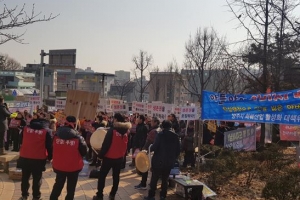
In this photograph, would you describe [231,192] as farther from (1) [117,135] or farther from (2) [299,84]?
(2) [299,84]

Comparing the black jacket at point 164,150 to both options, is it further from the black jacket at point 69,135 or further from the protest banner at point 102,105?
the protest banner at point 102,105

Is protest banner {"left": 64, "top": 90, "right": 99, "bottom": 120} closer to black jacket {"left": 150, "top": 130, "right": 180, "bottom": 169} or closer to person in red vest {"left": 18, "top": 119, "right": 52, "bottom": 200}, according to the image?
black jacket {"left": 150, "top": 130, "right": 180, "bottom": 169}

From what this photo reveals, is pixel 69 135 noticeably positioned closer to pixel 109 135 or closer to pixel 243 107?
pixel 109 135

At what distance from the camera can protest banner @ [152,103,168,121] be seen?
14.7 meters

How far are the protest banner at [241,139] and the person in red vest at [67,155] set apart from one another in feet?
23.7

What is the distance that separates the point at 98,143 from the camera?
8.45 m

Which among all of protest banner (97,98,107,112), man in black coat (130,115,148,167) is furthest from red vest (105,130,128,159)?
protest banner (97,98,107,112)

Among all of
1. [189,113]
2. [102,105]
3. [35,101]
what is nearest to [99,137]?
[189,113]

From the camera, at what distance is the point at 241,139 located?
44.0ft

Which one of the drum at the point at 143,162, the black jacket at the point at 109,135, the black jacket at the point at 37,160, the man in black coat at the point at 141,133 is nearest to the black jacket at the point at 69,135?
the black jacket at the point at 37,160

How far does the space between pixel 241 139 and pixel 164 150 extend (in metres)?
6.86

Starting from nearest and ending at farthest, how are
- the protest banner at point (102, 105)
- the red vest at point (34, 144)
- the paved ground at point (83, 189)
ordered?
the red vest at point (34, 144) → the paved ground at point (83, 189) → the protest banner at point (102, 105)

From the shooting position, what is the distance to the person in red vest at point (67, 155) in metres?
6.25

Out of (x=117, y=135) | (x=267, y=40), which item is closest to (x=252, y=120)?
(x=117, y=135)
